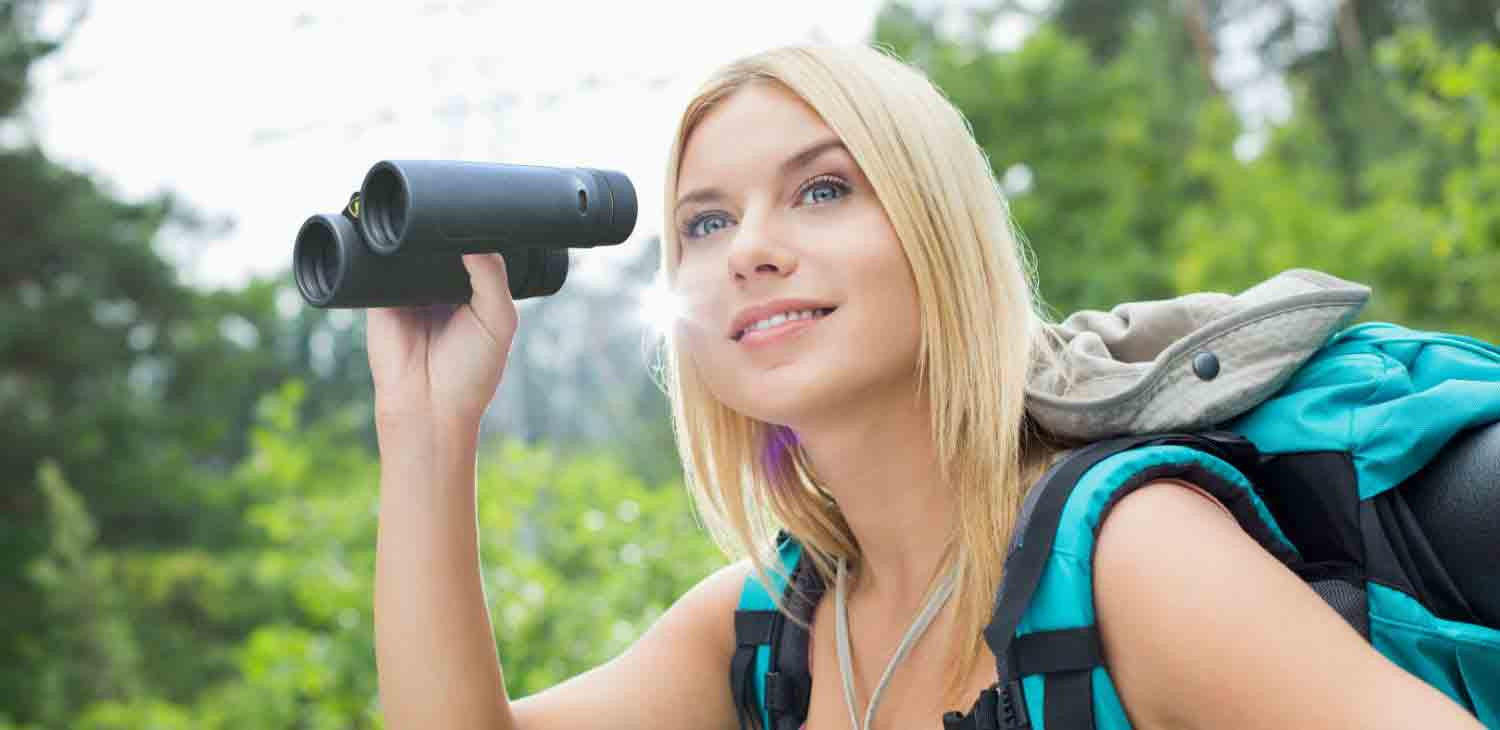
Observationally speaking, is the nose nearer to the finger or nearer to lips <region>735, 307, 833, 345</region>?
lips <region>735, 307, 833, 345</region>

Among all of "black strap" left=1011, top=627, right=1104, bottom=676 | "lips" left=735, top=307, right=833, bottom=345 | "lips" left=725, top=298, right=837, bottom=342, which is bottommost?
"black strap" left=1011, top=627, right=1104, bottom=676

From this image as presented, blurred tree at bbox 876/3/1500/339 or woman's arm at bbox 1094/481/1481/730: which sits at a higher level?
blurred tree at bbox 876/3/1500/339

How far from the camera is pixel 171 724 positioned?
427 inches

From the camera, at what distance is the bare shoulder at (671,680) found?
189 cm

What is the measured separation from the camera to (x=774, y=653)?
1862mm

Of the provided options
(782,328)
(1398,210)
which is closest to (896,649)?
(782,328)

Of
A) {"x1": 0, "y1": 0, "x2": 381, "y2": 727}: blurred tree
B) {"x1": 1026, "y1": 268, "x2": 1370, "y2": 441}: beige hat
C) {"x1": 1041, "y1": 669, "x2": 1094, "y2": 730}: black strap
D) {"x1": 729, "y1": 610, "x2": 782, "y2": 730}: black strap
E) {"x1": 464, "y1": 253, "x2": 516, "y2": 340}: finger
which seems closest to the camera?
{"x1": 1041, "y1": 669, "x2": 1094, "y2": 730}: black strap

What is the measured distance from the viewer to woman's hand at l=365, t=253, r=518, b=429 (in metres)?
1.78

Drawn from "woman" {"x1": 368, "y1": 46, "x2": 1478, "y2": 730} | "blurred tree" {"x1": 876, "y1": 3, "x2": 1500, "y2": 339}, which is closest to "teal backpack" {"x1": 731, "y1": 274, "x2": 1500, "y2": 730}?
"woman" {"x1": 368, "y1": 46, "x2": 1478, "y2": 730}

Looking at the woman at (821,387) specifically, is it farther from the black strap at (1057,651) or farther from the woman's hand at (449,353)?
the black strap at (1057,651)

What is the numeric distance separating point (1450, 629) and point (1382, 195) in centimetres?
1357

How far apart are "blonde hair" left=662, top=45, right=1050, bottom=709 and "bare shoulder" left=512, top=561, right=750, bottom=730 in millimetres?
370

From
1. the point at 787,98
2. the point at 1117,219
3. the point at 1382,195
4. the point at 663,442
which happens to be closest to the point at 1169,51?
the point at 1117,219

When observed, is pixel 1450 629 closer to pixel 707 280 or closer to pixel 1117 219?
pixel 707 280
